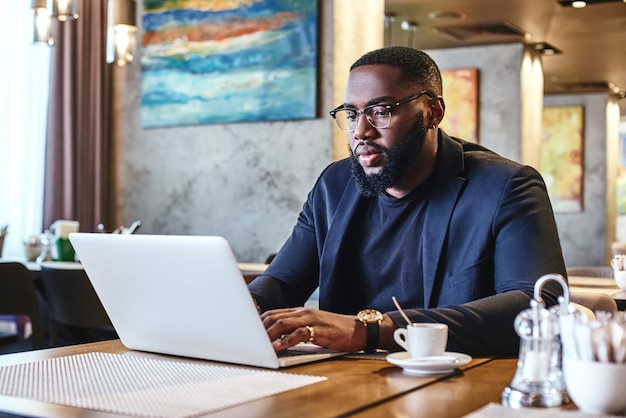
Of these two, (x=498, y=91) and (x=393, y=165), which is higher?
(x=498, y=91)

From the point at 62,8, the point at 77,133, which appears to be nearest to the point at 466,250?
the point at 62,8

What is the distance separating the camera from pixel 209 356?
5.14ft

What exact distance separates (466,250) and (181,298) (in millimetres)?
681

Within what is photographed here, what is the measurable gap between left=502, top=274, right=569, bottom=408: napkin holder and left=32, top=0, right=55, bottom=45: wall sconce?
3711 mm

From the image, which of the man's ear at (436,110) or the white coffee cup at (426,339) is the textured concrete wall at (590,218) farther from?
the white coffee cup at (426,339)

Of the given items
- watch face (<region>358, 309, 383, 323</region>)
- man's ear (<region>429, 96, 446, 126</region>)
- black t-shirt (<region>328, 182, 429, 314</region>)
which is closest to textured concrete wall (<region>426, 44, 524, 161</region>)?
man's ear (<region>429, 96, 446, 126</region>)

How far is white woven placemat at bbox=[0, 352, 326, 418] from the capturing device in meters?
1.21

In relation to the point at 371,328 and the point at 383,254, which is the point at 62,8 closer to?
the point at 383,254

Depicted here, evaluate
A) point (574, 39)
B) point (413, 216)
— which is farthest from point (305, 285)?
point (574, 39)

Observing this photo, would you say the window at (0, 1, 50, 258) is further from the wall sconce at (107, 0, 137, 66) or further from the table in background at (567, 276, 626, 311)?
the table in background at (567, 276, 626, 311)

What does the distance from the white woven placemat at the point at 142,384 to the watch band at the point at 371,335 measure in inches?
9.7

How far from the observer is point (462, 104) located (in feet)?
30.4

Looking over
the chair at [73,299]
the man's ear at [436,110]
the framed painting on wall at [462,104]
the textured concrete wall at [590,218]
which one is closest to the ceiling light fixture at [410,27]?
the framed painting on wall at [462,104]

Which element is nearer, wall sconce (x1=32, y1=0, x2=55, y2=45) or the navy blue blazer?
the navy blue blazer
